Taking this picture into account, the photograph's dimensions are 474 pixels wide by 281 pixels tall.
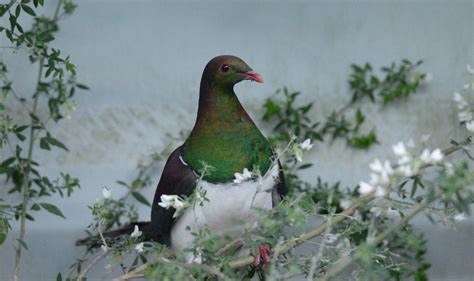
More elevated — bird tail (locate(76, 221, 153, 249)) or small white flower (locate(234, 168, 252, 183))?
small white flower (locate(234, 168, 252, 183))

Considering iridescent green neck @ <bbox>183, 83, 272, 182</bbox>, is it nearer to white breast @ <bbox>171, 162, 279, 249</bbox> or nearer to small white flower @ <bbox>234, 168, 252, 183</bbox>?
white breast @ <bbox>171, 162, 279, 249</bbox>

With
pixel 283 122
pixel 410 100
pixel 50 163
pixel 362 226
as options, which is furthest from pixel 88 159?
pixel 362 226

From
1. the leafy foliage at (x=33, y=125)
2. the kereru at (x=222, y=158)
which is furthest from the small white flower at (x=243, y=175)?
the leafy foliage at (x=33, y=125)

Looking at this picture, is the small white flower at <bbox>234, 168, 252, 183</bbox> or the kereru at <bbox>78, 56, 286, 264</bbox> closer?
the small white flower at <bbox>234, 168, 252, 183</bbox>

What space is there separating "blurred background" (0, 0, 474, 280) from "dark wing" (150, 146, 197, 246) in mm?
846

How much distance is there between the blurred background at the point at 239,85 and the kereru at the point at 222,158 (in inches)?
38.3

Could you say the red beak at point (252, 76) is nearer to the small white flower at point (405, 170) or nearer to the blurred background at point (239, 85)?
the small white flower at point (405, 170)

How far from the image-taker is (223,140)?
9.43 feet

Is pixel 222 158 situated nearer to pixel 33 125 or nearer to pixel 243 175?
pixel 243 175

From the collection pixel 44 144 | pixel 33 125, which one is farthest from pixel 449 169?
pixel 33 125

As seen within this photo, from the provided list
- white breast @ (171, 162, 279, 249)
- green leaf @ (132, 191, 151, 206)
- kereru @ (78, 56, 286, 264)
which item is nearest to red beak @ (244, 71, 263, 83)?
kereru @ (78, 56, 286, 264)

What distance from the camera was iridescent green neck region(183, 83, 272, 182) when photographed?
9.33 ft

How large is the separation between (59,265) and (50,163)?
1.23ft

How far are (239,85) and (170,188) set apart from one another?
3.67 ft
